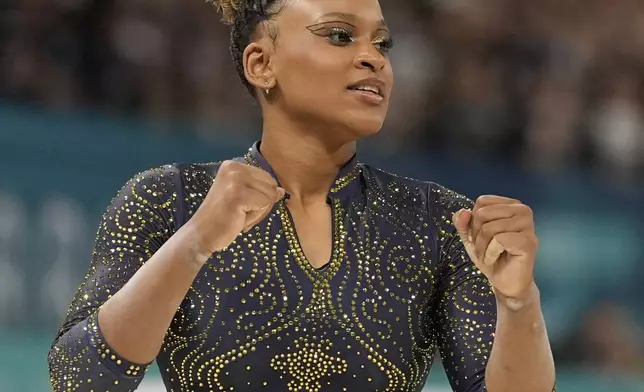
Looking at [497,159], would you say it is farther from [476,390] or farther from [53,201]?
[476,390]

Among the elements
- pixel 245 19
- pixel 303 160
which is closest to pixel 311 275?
pixel 303 160

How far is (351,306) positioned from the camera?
62.0 inches

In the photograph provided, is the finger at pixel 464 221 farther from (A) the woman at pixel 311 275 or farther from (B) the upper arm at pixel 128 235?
(B) the upper arm at pixel 128 235

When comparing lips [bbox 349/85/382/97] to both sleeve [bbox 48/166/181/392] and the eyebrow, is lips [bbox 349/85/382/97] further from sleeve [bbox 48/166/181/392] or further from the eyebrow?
sleeve [bbox 48/166/181/392]

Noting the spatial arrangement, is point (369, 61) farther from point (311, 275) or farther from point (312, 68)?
point (311, 275)

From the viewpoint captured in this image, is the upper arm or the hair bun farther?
the hair bun

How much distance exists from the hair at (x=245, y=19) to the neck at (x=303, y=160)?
0.40 feet

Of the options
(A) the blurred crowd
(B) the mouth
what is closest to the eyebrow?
(B) the mouth

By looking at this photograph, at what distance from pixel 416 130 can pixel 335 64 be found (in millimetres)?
2407

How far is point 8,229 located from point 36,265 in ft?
0.43

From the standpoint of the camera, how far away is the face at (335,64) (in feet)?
5.16

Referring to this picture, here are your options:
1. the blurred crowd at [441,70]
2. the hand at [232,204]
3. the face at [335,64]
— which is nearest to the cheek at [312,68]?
the face at [335,64]

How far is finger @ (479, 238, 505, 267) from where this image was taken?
1331 millimetres

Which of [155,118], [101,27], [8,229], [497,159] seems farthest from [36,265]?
[497,159]
